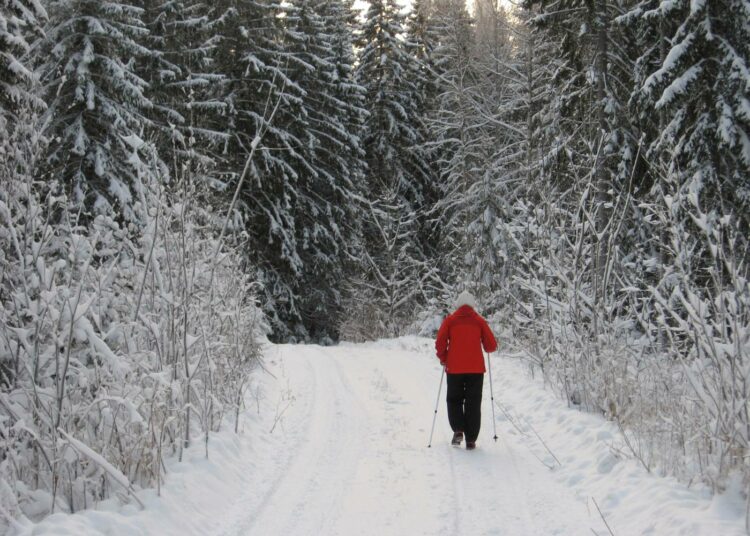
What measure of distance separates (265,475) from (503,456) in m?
2.43

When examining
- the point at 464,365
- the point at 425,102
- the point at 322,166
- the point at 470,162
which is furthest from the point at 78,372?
the point at 425,102

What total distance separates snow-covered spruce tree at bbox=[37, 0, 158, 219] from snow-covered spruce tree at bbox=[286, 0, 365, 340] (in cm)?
790

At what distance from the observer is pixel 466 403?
6.39 meters

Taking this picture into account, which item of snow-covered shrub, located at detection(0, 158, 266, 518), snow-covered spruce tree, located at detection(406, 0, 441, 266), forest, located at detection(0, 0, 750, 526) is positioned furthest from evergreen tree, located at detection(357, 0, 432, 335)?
snow-covered shrub, located at detection(0, 158, 266, 518)

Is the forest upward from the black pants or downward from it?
upward

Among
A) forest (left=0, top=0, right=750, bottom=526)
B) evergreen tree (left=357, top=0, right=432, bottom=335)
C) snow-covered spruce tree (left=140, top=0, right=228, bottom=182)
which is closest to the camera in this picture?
forest (left=0, top=0, right=750, bottom=526)

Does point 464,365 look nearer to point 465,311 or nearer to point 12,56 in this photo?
point 465,311

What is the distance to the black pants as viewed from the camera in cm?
627

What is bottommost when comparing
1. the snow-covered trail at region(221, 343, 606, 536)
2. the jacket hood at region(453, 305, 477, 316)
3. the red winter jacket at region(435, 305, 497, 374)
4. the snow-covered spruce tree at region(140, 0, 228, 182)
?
the snow-covered trail at region(221, 343, 606, 536)

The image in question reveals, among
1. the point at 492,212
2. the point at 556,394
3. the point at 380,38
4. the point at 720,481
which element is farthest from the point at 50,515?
the point at 380,38

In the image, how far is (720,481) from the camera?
3982mm

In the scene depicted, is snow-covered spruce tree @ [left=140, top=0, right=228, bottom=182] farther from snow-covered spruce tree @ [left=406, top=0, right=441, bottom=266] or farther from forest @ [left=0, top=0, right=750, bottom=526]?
snow-covered spruce tree @ [left=406, top=0, right=441, bottom=266]

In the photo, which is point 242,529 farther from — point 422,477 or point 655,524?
point 655,524

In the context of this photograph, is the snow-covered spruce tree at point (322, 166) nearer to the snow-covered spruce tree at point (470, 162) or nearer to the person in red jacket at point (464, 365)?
the snow-covered spruce tree at point (470, 162)
